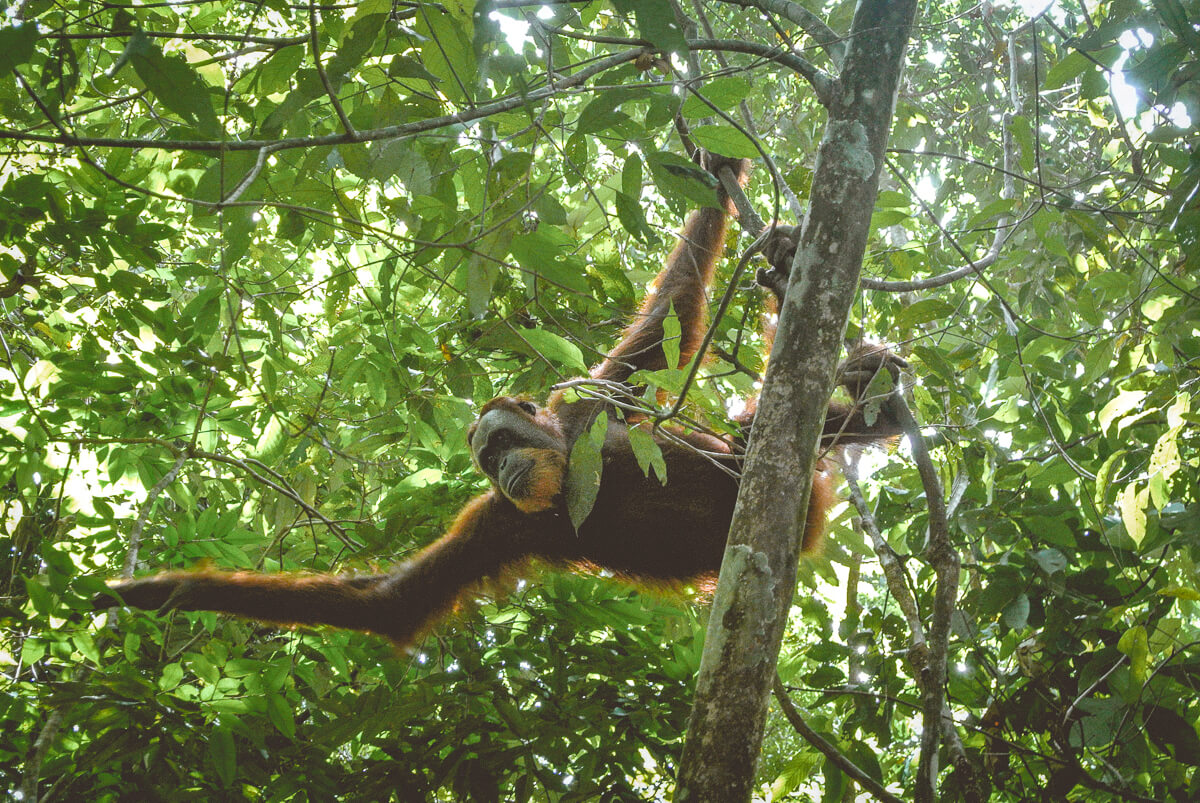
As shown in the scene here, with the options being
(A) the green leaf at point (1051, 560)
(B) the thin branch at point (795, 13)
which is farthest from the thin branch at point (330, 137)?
(A) the green leaf at point (1051, 560)

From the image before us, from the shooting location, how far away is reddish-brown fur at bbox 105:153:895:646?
3.40 metres

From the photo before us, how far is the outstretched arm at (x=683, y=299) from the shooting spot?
3.67 meters

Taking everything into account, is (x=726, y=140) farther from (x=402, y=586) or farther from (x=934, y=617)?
(x=402, y=586)

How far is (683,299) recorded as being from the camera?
3.82m

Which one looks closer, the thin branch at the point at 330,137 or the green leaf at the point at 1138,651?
the thin branch at the point at 330,137

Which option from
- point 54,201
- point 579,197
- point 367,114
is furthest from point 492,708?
point 579,197

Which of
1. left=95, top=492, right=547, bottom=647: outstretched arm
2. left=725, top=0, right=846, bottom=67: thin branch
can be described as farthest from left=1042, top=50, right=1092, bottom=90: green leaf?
left=95, top=492, right=547, bottom=647: outstretched arm

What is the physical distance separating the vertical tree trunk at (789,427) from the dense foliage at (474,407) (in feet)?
0.66

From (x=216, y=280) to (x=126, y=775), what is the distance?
1.87 meters

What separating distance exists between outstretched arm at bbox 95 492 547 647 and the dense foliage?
0.40ft

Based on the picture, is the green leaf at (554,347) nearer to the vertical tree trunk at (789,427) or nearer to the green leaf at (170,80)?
the vertical tree trunk at (789,427)

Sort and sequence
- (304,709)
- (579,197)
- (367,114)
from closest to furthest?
(367,114)
(304,709)
(579,197)

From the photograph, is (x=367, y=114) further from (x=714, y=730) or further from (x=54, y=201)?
(x=714, y=730)

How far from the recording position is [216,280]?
11.4 ft
